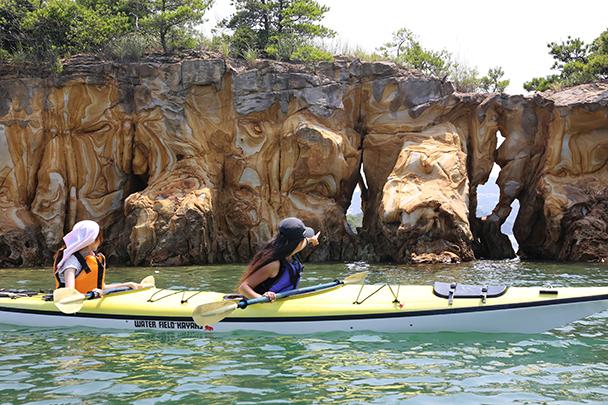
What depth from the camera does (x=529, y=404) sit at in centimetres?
476

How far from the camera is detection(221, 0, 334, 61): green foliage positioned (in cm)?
1891

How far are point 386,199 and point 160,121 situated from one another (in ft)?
19.6

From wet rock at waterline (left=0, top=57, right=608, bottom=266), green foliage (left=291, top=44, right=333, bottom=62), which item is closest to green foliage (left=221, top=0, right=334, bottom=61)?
green foliage (left=291, top=44, right=333, bottom=62)

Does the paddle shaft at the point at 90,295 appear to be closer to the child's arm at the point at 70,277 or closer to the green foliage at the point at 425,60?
the child's arm at the point at 70,277

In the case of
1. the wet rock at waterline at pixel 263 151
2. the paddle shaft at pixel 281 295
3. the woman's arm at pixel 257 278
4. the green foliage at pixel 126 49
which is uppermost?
the green foliage at pixel 126 49

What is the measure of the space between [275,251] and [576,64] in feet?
48.0

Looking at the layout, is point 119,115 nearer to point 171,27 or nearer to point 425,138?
point 171,27

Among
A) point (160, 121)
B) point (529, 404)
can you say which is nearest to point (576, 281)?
point (529, 404)

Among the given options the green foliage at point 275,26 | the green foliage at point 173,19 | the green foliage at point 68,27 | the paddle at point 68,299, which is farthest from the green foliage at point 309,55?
the paddle at point 68,299

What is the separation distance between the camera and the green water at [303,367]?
5035 millimetres

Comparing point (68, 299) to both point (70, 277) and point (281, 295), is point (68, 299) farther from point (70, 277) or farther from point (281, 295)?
point (281, 295)

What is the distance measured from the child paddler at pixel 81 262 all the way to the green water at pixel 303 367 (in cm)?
54

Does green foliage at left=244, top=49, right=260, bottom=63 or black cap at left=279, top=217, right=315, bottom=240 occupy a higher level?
green foliage at left=244, top=49, right=260, bottom=63

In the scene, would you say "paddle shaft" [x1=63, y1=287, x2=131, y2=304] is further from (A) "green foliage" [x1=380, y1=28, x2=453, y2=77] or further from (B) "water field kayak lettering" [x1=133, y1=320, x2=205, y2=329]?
(A) "green foliage" [x1=380, y1=28, x2=453, y2=77]
